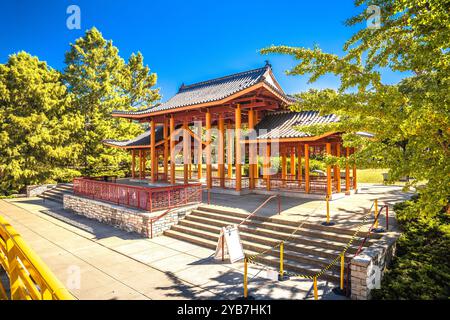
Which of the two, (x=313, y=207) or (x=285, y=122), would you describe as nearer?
(x=313, y=207)

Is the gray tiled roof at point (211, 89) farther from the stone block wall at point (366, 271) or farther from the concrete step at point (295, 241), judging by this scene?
the stone block wall at point (366, 271)

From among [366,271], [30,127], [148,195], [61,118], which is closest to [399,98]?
[366,271]

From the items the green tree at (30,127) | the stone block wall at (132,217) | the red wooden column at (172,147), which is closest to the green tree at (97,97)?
the green tree at (30,127)

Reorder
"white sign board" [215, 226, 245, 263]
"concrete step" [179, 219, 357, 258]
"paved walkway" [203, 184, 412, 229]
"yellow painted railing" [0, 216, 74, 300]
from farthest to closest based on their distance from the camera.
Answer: "paved walkway" [203, 184, 412, 229], "white sign board" [215, 226, 245, 263], "concrete step" [179, 219, 357, 258], "yellow painted railing" [0, 216, 74, 300]

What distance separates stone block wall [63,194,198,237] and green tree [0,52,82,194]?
33.6 feet

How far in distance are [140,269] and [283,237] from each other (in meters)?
4.61

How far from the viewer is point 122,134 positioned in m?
28.7

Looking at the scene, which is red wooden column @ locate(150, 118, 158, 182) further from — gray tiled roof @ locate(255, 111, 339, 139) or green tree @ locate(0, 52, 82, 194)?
gray tiled roof @ locate(255, 111, 339, 139)

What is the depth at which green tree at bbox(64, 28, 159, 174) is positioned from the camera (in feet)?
88.8

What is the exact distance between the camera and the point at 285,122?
16391mm

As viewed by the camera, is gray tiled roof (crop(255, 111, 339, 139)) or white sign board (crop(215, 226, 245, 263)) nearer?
white sign board (crop(215, 226, 245, 263))

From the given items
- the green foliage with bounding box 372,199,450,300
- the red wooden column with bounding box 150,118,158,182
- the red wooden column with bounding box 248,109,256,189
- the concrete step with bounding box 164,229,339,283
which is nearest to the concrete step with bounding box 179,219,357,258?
the concrete step with bounding box 164,229,339,283

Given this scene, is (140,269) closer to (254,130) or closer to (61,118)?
(254,130)

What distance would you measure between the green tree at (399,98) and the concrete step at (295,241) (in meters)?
3.38
